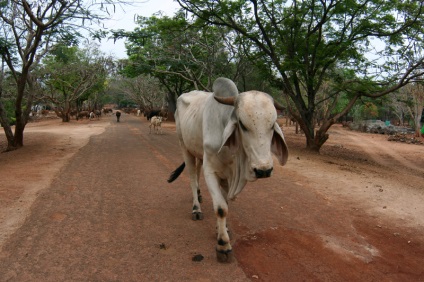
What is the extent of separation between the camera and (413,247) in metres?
4.08

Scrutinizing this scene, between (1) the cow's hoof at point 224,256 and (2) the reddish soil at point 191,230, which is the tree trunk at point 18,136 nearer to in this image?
(2) the reddish soil at point 191,230

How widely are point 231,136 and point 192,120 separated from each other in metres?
1.28

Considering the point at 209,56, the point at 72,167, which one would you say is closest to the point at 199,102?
the point at 72,167

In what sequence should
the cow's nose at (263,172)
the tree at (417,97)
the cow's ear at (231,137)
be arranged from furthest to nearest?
the tree at (417,97) < the cow's ear at (231,137) < the cow's nose at (263,172)

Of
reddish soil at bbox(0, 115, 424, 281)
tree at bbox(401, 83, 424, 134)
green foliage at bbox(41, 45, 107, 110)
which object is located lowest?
reddish soil at bbox(0, 115, 424, 281)

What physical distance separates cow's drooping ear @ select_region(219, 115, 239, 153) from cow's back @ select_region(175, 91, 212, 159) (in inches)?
37.1

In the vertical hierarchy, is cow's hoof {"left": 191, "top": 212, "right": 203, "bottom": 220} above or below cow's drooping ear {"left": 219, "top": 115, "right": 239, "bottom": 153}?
below

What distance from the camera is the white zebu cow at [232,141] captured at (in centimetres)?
292

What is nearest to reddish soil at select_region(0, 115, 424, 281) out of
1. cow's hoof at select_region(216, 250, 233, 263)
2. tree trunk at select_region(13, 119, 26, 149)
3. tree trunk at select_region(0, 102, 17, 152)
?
cow's hoof at select_region(216, 250, 233, 263)

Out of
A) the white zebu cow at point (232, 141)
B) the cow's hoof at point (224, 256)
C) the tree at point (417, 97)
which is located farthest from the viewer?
the tree at point (417, 97)

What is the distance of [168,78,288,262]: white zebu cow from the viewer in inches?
115

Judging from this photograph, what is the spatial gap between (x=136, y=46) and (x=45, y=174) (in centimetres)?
2007

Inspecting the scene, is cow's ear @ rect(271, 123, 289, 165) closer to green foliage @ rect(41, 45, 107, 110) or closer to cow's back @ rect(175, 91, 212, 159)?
cow's back @ rect(175, 91, 212, 159)

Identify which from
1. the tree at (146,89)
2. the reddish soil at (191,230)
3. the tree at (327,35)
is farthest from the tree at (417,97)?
the reddish soil at (191,230)
